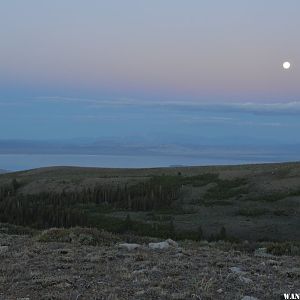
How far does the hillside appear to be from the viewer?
195ft

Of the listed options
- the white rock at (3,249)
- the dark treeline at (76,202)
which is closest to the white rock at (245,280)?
the white rock at (3,249)

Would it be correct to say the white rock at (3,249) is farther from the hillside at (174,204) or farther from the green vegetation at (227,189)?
the green vegetation at (227,189)

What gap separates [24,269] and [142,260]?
324cm

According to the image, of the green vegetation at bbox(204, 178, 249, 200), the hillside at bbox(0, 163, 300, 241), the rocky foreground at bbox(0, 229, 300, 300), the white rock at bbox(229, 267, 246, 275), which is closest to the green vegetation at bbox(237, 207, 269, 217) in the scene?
the hillside at bbox(0, 163, 300, 241)

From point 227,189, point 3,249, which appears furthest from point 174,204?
point 3,249

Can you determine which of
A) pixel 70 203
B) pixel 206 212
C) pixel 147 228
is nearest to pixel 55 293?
pixel 147 228

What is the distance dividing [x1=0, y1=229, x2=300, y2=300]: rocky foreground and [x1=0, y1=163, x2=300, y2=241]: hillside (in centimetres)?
3652

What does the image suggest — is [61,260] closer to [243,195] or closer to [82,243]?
[82,243]

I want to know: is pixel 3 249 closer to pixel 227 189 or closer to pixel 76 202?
pixel 227 189

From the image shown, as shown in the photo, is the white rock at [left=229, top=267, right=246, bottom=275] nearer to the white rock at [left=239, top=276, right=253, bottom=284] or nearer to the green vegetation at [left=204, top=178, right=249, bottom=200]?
the white rock at [left=239, top=276, right=253, bottom=284]

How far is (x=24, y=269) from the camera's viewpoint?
12.9 meters

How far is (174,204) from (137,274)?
230ft

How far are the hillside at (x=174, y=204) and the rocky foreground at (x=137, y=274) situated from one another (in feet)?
120

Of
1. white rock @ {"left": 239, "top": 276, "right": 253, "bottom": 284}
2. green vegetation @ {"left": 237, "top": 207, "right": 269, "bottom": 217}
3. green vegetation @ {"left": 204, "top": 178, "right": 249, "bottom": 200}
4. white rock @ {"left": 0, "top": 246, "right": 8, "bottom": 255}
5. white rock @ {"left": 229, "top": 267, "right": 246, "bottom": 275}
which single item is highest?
white rock @ {"left": 239, "top": 276, "right": 253, "bottom": 284}
